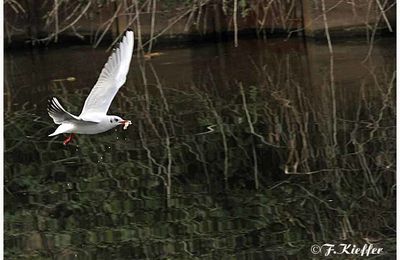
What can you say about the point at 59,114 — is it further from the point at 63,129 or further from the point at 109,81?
the point at 109,81

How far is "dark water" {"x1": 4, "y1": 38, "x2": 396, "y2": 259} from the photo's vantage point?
3.45m

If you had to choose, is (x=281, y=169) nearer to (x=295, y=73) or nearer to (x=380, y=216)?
(x=380, y=216)

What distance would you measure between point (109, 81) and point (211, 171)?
0.58 metres

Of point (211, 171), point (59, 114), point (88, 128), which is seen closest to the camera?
point (59, 114)

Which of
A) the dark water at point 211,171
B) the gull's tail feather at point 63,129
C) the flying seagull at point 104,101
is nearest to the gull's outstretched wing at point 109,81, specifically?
the flying seagull at point 104,101

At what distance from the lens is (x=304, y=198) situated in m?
3.92

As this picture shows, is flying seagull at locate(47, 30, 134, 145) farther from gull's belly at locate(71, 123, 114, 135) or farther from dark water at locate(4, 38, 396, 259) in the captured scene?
dark water at locate(4, 38, 396, 259)

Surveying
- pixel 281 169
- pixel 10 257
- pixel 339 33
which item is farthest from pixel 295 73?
pixel 10 257

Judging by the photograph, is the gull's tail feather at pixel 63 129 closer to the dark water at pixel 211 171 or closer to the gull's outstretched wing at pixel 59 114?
the gull's outstretched wing at pixel 59 114

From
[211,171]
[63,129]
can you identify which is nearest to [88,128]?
[63,129]

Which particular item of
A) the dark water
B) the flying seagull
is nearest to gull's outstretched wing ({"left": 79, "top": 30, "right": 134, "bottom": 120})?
the flying seagull

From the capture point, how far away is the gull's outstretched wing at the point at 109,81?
4.11 m

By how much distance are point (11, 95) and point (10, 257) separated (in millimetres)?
3753

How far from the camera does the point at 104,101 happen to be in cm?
411
